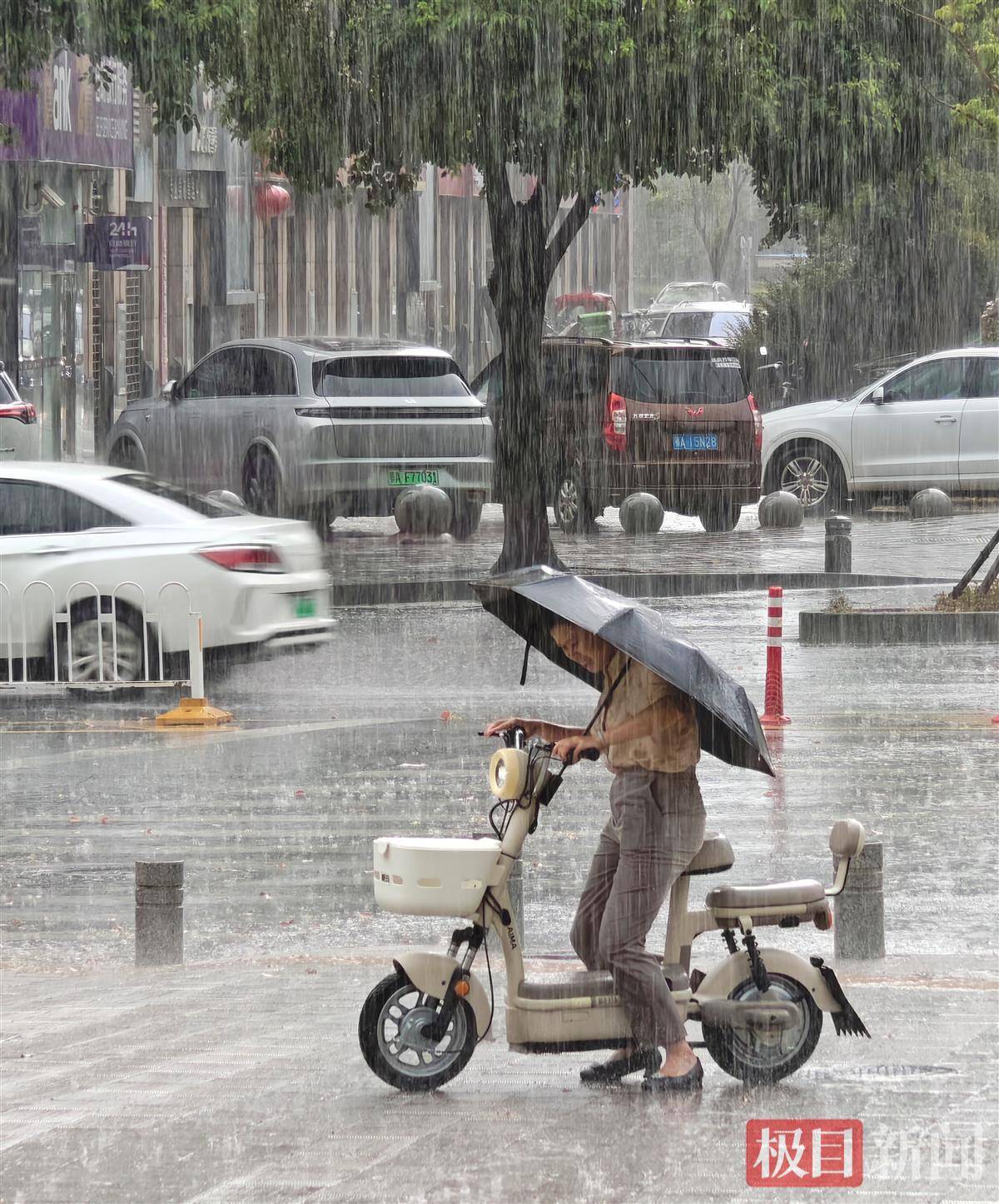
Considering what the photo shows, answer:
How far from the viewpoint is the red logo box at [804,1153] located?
4.98 m

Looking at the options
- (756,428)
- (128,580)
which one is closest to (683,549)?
(756,428)

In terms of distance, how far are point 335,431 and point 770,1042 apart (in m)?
15.7

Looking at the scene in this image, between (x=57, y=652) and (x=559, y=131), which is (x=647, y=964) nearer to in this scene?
(x=57, y=652)

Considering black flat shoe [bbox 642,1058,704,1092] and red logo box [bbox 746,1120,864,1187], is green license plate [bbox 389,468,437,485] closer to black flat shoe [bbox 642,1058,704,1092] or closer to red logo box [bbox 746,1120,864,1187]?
black flat shoe [bbox 642,1058,704,1092]

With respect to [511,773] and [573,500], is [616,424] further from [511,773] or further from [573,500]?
[511,773]

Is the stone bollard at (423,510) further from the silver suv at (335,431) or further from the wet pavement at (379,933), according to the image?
the wet pavement at (379,933)

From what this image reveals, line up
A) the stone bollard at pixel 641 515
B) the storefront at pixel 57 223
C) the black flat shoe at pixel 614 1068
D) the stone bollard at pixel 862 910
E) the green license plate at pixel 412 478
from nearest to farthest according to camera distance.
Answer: the black flat shoe at pixel 614 1068 → the stone bollard at pixel 862 910 → the green license plate at pixel 412 478 → the stone bollard at pixel 641 515 → the storefront at pixel 57 223

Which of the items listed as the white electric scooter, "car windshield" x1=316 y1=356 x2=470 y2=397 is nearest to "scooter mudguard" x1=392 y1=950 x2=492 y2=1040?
the white electric scooter

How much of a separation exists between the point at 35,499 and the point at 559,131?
18.7ft

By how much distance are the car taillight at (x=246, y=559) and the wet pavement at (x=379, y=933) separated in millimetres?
765

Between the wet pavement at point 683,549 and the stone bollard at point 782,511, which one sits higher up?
the stone bollard at point 782,511

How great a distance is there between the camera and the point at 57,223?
31.0 meters

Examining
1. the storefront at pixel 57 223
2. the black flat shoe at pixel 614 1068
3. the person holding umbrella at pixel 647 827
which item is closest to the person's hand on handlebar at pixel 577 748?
the person holding umbrella at pixel 647 827

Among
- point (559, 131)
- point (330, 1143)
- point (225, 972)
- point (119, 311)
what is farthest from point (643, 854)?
point (119, 311)
